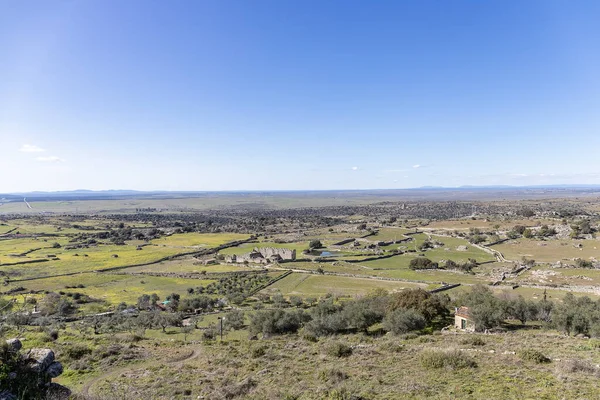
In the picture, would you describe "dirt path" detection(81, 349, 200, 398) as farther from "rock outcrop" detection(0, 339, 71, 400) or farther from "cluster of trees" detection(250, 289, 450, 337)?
"cluster of trees" detection(250, 289, 450, 337)

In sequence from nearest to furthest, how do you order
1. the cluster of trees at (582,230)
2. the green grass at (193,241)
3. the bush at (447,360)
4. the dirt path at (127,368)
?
the bush at (447,360)
the dirt path at (127,368)
the cluster of trees at (582,230)
the green grass at (193,241)

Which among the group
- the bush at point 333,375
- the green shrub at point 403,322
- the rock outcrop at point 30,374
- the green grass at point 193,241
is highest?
the rock outcrop at point 30,374

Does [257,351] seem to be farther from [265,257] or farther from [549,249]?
[549,249]

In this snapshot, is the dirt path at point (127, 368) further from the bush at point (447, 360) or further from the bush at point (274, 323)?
the bush at point (447, 360)

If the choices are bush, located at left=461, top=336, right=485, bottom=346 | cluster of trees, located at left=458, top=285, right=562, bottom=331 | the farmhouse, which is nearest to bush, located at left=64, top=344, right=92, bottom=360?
bush, located at left=461, top=336, right=485, bottom=346

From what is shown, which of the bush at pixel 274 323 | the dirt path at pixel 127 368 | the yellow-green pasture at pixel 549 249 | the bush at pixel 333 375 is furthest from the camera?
the yellow-green pasture at pixel 549 249

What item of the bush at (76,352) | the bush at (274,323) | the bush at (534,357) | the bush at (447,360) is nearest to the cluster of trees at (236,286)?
the bush at (274,323)

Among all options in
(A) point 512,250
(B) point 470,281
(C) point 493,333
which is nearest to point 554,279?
(B) point 470,281
